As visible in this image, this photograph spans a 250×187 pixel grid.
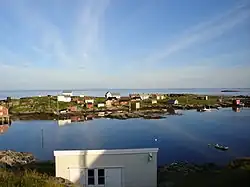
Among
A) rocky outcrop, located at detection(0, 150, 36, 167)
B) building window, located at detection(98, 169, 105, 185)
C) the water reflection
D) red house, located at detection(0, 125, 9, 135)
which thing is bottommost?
red house, located at detection(0, 125, 9, 135)

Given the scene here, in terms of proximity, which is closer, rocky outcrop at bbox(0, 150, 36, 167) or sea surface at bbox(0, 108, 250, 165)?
rocky outcrop at bbox(0, 150, 36, 167)

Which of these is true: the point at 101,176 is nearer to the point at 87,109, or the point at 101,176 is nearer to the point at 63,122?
the point at 63,122

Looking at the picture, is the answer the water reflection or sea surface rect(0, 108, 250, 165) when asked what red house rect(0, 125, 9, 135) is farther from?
the water reflection

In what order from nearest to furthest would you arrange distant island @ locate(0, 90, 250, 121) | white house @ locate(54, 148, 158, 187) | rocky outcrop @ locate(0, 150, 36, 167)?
white house @ locate(54, 148, 158, 187), rocky outcrop @ locate(0, 150, 36, 167), distant island @ locate(0, 90, 250, 121)

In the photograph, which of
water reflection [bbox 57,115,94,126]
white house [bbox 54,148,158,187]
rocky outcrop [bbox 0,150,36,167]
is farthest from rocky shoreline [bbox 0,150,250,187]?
water reflection [bbox 57,115,94,126]

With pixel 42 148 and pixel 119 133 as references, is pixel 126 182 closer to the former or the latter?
pixel 42 148

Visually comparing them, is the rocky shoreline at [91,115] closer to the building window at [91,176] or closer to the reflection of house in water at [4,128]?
the reflection of house in water at [4,128]

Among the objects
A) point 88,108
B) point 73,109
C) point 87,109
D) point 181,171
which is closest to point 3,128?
point 73,109
